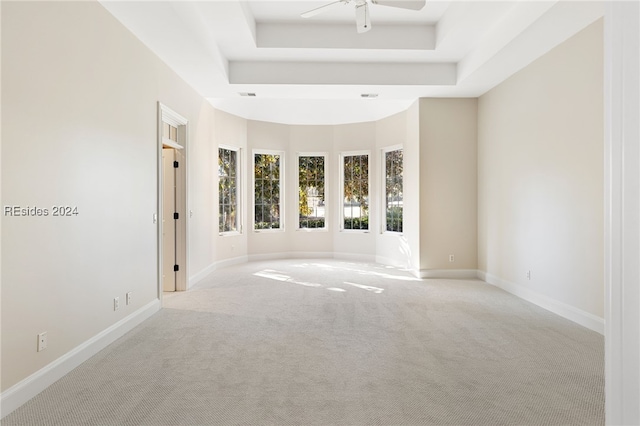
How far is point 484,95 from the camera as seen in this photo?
6.08m

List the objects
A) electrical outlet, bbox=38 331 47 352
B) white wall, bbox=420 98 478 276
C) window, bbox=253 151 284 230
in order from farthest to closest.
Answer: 1. window, bbox=253 151 284 230
2. white wall, bbox=420 98 478 276
3. electrical outlet, bbox=38 331 47 352

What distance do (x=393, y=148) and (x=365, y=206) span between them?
4.80ft

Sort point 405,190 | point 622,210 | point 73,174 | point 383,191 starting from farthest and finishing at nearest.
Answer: point 383,191
point 405,190
point 73,174
point 622,210

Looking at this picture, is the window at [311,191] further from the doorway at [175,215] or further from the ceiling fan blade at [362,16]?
the ceiling fan blade at [362,16]

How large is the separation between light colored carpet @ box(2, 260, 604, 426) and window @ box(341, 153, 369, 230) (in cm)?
384

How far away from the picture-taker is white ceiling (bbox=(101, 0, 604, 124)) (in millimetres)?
3730

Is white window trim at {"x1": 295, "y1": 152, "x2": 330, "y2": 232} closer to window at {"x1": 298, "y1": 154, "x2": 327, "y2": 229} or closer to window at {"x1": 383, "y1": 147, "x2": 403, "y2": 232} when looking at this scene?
window at {"x1": 298, "y1": 154, "x2": 327, "y2": 229}

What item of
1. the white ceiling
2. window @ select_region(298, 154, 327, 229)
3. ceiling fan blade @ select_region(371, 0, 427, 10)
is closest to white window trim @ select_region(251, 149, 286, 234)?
window @ select_region(298, 154, 327, 229)

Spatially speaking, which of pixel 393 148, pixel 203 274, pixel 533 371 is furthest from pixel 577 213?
pixel 203 274

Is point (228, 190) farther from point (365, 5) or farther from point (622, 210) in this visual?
point (622, 210)

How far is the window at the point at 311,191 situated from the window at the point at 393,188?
1.52 m

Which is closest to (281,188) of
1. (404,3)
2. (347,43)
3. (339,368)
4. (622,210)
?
(347,43)

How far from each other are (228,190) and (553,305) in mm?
5943

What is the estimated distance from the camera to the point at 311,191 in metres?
8.92
